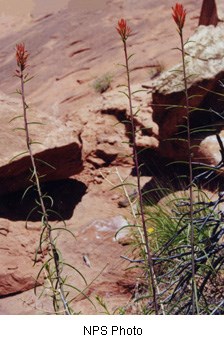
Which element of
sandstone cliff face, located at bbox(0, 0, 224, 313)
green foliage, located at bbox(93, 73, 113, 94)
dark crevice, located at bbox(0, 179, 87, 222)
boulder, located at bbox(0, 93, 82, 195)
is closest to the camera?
sandstone cliff face, located at bbox(0, 0, 224, 313)

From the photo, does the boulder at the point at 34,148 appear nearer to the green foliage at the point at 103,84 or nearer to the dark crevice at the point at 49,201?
the dark crevice at the point at 49,201

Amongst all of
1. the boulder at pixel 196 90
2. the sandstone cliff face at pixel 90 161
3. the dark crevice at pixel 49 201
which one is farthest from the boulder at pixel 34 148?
the boulder at pixel 196 90

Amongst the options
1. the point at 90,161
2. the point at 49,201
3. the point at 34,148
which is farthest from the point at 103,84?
the point at 34,148

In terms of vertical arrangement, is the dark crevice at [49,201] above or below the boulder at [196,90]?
below

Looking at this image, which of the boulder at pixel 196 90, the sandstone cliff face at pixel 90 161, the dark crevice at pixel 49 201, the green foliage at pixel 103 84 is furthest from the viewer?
the green foliage at pixel 103 84

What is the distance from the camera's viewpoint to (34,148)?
631cm

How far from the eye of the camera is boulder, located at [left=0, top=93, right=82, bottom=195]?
624cm

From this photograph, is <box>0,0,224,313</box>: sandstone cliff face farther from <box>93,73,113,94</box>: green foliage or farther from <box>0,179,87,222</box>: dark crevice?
<box>93,73,113,94</box>: green foliage

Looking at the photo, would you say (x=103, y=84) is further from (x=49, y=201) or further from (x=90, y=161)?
(x=49, y=201)

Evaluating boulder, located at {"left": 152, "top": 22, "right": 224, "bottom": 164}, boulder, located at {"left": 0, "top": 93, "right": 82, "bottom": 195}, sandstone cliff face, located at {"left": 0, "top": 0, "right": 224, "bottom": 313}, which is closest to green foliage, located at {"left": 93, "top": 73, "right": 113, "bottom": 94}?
sandstone cliff face, located at {"left": 0, "top": 0, "right": 224, "bottom": 313}

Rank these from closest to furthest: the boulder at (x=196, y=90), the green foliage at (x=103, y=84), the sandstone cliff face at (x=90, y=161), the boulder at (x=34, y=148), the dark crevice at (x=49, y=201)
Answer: the sandstone cliff face at (x=90, y=161)
the boulder at (x=34, y=148)
the boulder at (x=196, y=90)
the dark crevice at (x=49, y=201)
the green foliage at (x=103, y=84)

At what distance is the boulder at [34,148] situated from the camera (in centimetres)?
624
